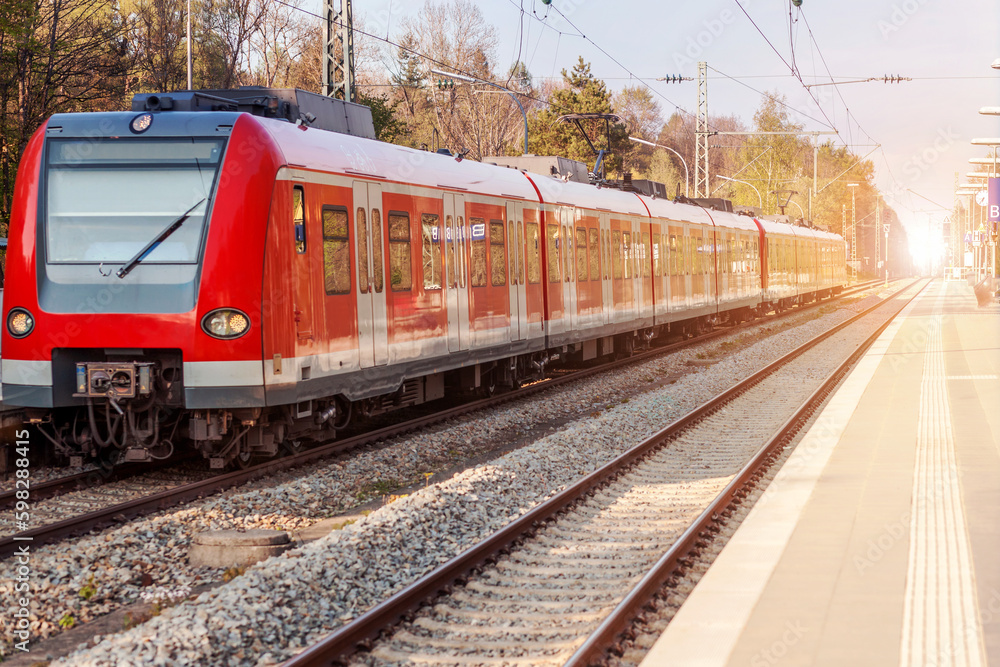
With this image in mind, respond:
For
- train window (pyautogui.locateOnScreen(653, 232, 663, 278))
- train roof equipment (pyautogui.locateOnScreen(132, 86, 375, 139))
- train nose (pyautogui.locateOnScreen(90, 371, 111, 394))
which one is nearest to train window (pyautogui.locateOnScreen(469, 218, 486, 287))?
train roof equipment (pyautogui.locateOnScreen(132, 86, 375, 139))

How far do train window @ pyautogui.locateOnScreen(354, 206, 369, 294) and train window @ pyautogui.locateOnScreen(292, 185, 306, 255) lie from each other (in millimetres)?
992

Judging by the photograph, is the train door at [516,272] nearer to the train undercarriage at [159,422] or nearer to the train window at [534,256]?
the train window at [534,256]

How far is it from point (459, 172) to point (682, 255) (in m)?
12.4

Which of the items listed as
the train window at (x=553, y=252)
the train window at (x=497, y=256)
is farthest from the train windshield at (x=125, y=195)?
the train window at (x=553, y=252)

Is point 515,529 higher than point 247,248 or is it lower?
lower

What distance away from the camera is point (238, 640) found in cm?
551

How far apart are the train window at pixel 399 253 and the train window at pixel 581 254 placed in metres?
6.55

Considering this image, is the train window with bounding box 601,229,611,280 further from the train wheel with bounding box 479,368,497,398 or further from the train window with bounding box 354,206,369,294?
the train window with bounding box 354,206,369,294

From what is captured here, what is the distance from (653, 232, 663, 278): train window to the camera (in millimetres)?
22791

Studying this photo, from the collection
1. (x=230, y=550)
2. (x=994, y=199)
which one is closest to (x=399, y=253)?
(x=230, y=550)

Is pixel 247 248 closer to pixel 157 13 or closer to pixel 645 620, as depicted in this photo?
pixel 645 620

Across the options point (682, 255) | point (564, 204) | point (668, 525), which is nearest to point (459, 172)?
point (564, 204)

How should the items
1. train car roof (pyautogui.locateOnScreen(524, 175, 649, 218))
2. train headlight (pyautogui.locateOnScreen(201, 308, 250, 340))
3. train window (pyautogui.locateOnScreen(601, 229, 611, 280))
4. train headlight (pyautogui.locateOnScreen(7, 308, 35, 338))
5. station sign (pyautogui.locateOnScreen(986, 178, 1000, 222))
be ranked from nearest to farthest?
train headlight (pyautogui.locateOnScreen(201, 308, 250, 340))
train headlight (pyautogui.locateOnScreen(7, 308, 35, 338))
train car roof (pyautogui.locateOnScreen(524, 175, 649, 218))
train window (pyautogui.locateOnScreen(601, 229, 611, 280))
station sign (pyautogui.locateOnScreen(986, 178, 1000, 222))

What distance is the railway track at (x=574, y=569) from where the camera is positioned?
5510mm
